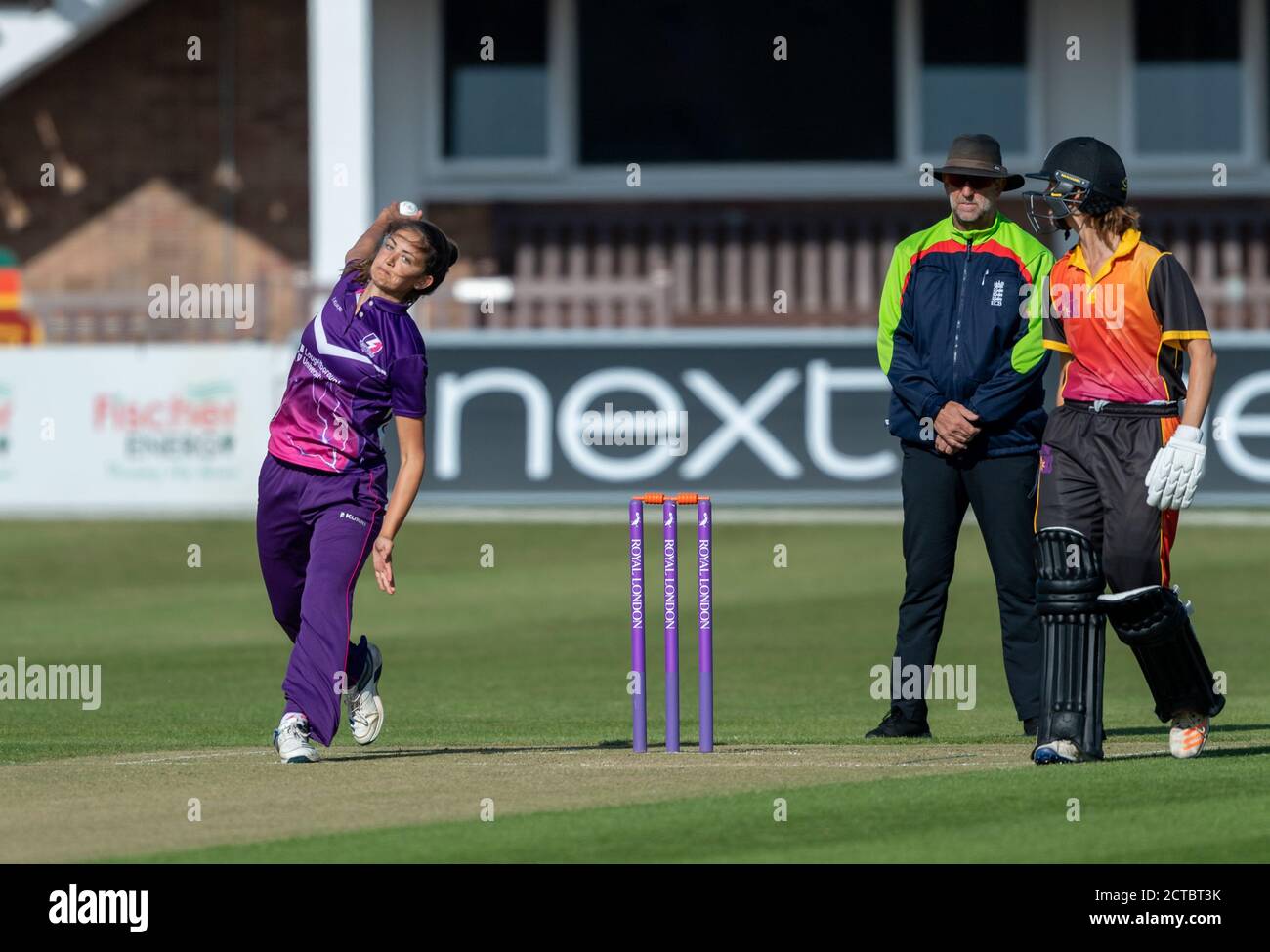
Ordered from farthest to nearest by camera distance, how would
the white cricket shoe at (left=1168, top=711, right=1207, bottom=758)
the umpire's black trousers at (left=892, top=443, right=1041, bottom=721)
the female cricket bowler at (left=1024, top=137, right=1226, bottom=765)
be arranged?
1. the umpire's black trousers at (left=892, top=443, right=1041, bottom=721)
2. the white cricket shoe at (left=1168, top=711, right=1207, bottom=758)
3. the female cricket bowler at (left=1024, top=137, right=1226, bottom=765)

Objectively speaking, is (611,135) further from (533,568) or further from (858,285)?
(533,568)

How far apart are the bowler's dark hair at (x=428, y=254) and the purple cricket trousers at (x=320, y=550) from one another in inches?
29.5

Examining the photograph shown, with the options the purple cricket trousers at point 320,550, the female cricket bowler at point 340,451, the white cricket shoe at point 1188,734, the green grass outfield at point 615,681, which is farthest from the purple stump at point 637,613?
the white cricket shoe at point 1188,734

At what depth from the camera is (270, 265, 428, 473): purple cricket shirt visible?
8.99 metres

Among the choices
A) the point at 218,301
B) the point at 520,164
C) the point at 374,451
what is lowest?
the point at 374,451

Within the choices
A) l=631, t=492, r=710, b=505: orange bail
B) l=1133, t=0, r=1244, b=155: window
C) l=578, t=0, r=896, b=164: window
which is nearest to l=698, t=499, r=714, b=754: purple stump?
l=631, t=492, r=710, b=505: orange bail

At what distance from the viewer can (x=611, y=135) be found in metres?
29.4

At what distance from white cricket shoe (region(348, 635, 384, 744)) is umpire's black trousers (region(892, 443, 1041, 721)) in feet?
7.09

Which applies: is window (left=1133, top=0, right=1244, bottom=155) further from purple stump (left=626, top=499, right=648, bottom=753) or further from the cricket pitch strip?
purple stump (left=626, top=499, right=648, bottom=753)

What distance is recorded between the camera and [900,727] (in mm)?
10000

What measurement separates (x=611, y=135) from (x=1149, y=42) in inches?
Answer: 262

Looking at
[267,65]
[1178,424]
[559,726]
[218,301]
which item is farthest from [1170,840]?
[267,65]

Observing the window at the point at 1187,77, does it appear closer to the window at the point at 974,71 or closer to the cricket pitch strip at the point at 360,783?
the window at the point at 974,71

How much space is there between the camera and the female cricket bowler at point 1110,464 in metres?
8.56
